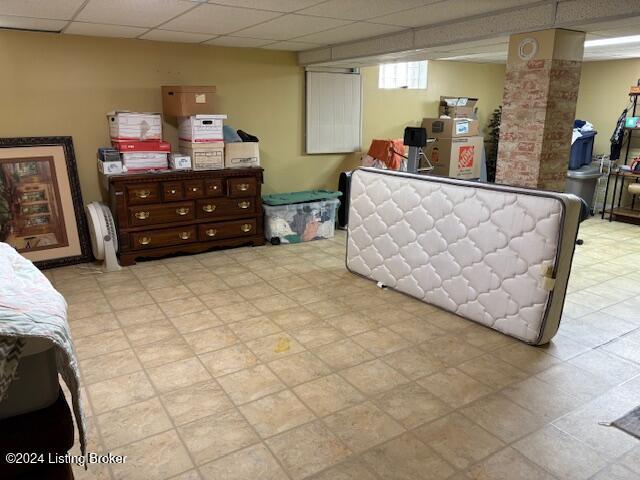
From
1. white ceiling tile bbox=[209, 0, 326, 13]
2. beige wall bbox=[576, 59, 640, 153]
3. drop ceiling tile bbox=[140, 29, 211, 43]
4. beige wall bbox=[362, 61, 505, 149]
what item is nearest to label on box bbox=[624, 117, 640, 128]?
beige wall bbox=[576, 59, 640, 153]

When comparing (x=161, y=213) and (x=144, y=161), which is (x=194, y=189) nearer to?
(x=161, y=213)

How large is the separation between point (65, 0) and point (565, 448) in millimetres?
3899

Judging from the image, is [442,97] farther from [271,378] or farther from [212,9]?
[271,378]

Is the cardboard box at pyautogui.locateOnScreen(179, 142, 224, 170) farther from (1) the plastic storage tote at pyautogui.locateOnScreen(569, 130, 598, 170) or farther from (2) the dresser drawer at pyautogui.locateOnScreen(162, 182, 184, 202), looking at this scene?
(1) the plastic storage tote at pyautogui.locateOnScreen(569, 130, 598, 170)

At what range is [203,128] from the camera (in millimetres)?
4875

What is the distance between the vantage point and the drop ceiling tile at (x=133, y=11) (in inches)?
128

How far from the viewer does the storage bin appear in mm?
5469

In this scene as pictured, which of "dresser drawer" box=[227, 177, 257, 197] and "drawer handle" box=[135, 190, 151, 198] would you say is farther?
"dresser drawer" box=[227, 177, 257, 197]

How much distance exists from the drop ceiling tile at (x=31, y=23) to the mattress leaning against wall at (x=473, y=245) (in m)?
2.83

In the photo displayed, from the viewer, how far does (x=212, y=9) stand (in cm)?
344

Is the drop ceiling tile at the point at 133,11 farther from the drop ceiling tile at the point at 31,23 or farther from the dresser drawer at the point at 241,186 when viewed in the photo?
the dresser drawer at the point at 241,186

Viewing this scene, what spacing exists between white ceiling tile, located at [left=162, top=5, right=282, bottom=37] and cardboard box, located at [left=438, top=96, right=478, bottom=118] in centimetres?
394

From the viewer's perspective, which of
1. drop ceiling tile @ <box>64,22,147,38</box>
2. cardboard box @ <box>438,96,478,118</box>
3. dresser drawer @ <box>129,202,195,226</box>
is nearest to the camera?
drop ceiling tile @ <box>64,22,147,38</box>

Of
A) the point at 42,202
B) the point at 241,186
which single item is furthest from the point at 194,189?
the point at 42,202
